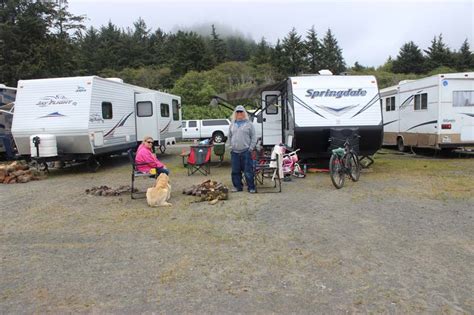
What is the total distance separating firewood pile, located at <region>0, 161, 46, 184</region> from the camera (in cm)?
1073

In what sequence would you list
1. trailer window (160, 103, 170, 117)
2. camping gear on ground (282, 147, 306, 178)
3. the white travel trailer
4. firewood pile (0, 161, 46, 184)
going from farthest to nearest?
trailer window (160, 103, 170, 117) < the white travel trailer < firewood pile (0, 161, 46, 184) < camping gear on ground (282, 147, 306, 178)

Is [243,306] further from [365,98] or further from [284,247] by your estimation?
[365,98]

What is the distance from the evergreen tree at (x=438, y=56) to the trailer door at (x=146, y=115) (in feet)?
184

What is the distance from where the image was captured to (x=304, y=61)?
206 ft

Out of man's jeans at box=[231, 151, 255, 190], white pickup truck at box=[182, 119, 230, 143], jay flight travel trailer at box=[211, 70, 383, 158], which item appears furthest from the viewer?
white pickup truck at box=[182, 119, 230, 143]

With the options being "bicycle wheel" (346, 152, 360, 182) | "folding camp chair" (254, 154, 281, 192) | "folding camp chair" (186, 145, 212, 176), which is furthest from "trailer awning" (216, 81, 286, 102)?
"bicycle wheel" (346, 152, 360, 182)

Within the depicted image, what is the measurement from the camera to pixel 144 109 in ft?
49.5

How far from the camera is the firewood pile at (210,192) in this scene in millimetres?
7482

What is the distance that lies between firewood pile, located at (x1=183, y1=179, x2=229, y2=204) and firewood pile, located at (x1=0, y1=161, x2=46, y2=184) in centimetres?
523

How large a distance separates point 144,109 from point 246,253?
11236 millimetres

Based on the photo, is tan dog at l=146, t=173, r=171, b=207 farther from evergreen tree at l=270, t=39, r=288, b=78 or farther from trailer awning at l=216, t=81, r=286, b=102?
evergreen tree at l=270, t=39, r=288, b=78

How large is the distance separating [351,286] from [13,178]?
9.65 metres

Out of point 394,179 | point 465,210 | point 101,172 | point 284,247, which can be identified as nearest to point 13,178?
point 101,172

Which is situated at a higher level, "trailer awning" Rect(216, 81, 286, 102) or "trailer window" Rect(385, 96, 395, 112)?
"trailer awning" Rect(216, 81, 286, 102)
